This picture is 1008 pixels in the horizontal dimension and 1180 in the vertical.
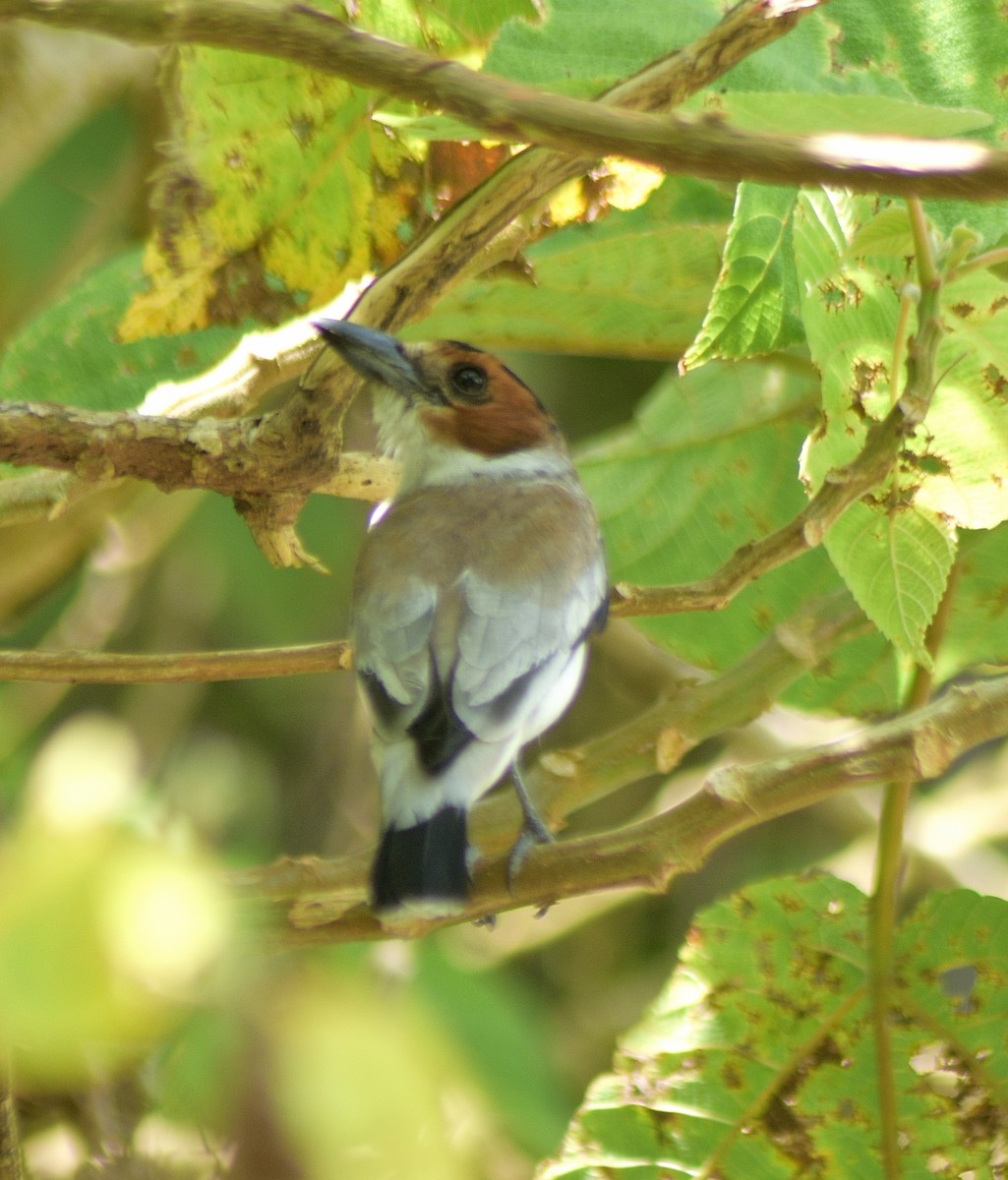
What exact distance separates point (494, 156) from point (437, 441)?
0.86 meters

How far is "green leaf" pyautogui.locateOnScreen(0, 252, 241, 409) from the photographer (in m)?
2.30

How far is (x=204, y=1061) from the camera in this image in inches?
59.0

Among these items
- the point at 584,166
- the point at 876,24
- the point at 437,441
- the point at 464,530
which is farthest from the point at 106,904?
the point at 437,441

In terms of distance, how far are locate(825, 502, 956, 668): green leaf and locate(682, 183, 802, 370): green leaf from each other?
251mm

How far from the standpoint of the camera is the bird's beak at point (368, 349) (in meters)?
1.72

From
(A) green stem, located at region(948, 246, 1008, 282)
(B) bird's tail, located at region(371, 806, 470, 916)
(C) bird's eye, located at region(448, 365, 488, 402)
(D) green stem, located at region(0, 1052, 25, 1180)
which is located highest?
(C) bird's eye, located at region(448, 365, 488, 402)

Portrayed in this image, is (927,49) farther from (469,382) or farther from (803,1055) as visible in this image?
(803,1055)

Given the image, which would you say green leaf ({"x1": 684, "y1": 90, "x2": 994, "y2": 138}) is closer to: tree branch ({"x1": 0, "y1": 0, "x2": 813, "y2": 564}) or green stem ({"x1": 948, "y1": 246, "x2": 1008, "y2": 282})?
tree branch ({"x1": 0, "y1": 0, "x2": 813, "y2": 564})

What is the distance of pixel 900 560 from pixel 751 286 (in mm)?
385

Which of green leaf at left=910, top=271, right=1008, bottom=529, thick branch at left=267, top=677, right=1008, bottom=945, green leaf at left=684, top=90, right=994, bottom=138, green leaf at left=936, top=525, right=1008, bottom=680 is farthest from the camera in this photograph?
green leaf at left=936, top=525, right=1008, bottom=680

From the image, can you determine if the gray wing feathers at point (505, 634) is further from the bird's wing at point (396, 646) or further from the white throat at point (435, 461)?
the white throat at point (435, 461)

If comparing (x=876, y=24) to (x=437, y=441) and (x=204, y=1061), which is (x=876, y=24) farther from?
(x=204, y=1061)

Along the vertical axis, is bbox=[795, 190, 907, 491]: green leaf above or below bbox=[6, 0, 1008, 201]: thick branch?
above

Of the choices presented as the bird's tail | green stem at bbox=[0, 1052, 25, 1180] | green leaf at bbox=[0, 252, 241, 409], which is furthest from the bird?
green stem at bbox=[0, 1052, 25, 1180]
